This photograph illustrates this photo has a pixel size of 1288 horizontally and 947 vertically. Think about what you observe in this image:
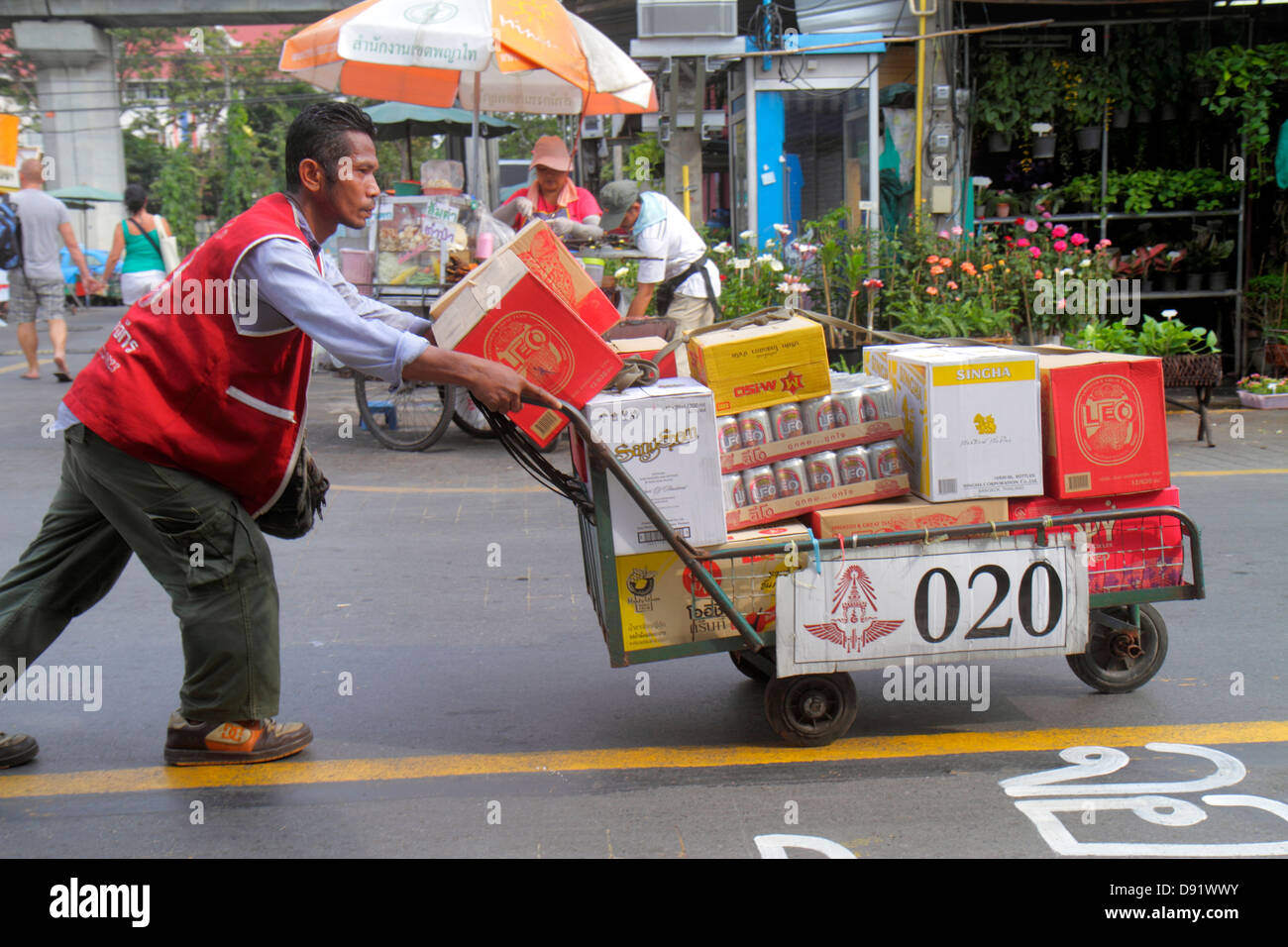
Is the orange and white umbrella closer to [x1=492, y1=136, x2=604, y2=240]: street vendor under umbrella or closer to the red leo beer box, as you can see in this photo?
[x1=492, y1=136, x2=604, y2=240]: street vendor under umbrella

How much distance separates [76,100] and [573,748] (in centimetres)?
3174

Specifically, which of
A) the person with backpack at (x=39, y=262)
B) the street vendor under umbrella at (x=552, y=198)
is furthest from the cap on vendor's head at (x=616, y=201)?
the person with backpack at (x=39, y=262)

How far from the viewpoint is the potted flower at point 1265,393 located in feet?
33.4

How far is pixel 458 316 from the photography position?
348cm

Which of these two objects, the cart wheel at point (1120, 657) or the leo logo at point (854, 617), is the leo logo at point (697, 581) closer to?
the leo logo at point (854, 617)

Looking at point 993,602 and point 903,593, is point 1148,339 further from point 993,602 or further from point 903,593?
point 903,593

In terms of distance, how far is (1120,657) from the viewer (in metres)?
4.15

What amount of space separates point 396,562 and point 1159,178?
8.12m

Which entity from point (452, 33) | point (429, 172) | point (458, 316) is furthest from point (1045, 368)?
point (429, 172)

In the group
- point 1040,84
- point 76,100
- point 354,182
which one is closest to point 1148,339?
point 1040,84

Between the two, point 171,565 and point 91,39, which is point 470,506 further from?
point 91,39

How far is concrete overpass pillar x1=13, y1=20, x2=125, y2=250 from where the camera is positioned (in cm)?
2903

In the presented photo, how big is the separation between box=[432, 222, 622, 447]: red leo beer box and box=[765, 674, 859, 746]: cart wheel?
109 cm

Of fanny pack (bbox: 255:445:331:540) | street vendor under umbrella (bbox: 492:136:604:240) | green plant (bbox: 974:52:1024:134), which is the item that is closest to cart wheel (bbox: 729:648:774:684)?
fanny pack (bbox: 255:445:331:540)
